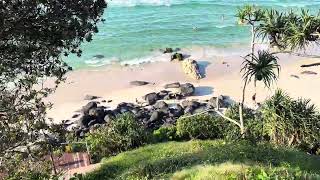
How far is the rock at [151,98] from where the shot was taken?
30714 millimetres

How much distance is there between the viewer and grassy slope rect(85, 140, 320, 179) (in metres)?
14.9

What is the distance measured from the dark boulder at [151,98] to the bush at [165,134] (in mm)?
5177

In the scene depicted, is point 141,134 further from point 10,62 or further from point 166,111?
point 10,62

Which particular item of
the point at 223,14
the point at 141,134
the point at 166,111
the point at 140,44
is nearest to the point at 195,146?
the point at 141,134

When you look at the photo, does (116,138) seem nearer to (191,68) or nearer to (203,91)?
(203,91)

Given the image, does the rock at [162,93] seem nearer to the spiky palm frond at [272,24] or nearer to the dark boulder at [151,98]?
the dark boulder at [151,98]

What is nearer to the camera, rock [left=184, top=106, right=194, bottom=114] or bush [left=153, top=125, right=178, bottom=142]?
bush [left=153, top=125, right=178, bottom=142]

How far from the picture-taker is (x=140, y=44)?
43.4m

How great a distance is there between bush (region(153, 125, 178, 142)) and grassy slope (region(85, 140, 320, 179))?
1.50 m

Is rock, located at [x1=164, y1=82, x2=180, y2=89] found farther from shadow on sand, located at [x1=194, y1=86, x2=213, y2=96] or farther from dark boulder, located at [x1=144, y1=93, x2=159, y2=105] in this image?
dark boulder, located at [x1=144, y1=93, x2=159, y2=105]

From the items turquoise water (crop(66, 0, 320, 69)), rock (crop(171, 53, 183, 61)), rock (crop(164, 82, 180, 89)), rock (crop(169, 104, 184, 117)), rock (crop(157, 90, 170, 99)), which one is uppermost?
turquoise water (crop(66, 0, 320, 69))

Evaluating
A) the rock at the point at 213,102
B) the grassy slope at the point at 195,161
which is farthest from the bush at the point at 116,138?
the rock at the point at 213,102

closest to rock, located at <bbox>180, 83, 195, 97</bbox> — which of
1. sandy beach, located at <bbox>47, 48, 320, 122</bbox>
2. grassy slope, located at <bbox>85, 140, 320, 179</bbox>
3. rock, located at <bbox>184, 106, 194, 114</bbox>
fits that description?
sandy beach, located at <bbox>47, 48, 320, 122</bbox>

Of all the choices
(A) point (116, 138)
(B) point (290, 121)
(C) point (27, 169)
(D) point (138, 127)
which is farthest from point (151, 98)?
(C) point (27, 169)
